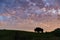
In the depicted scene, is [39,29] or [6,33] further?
[39,29]

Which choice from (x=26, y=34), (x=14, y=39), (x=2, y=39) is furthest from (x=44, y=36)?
(x=2, y=39)

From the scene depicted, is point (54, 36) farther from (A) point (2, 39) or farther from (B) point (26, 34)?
(A) point (2, 39)

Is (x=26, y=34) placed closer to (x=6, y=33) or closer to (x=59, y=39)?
(x=6, y=33)

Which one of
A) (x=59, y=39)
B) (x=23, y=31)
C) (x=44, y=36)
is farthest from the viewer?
(x=23, y=31)

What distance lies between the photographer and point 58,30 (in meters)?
48.5

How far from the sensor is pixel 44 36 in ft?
150

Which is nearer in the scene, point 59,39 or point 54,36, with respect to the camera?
point 59,39

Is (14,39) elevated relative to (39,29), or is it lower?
lower

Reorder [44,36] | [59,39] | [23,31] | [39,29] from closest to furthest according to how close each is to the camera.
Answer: [59,39]
[44,36]
[23,31]
[39,29]

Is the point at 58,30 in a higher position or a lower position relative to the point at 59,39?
higher

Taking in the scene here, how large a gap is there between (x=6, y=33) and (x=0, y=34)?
6.39ft

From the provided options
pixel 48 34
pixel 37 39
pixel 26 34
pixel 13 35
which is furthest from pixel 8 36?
pixel 48 34

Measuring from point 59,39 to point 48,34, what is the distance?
5933mm

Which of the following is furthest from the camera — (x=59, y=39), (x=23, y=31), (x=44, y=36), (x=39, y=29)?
(x=39, y=29)
